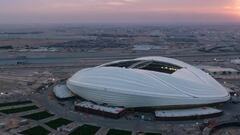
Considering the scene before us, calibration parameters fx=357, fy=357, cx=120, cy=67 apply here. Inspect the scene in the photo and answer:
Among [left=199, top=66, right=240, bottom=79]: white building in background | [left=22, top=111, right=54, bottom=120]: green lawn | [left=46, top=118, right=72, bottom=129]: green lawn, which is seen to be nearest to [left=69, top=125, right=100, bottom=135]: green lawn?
[left=46, top=118, right=72, bottom=129]: green lawn

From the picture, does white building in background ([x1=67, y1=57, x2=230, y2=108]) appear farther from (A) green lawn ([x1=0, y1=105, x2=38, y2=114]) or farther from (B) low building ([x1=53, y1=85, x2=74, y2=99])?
(A) green lawn ([x1=0, y1=105, x2=38, y2=114])

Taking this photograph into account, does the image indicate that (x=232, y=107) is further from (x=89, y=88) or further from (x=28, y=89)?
(x=28, y=89)

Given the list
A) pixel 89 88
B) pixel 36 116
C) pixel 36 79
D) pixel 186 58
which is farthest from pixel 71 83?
pixel 186 58

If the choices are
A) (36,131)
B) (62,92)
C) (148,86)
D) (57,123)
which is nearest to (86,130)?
(57,123)

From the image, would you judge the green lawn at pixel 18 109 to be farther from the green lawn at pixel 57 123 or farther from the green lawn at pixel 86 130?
the green lawn at pixel 86 130

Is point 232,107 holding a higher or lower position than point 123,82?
lower

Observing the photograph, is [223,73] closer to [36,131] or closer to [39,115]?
[39,115]

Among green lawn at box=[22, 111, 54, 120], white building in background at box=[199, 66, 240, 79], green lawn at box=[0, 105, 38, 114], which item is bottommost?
green lawn at box=[0, 105, 38, 114]
